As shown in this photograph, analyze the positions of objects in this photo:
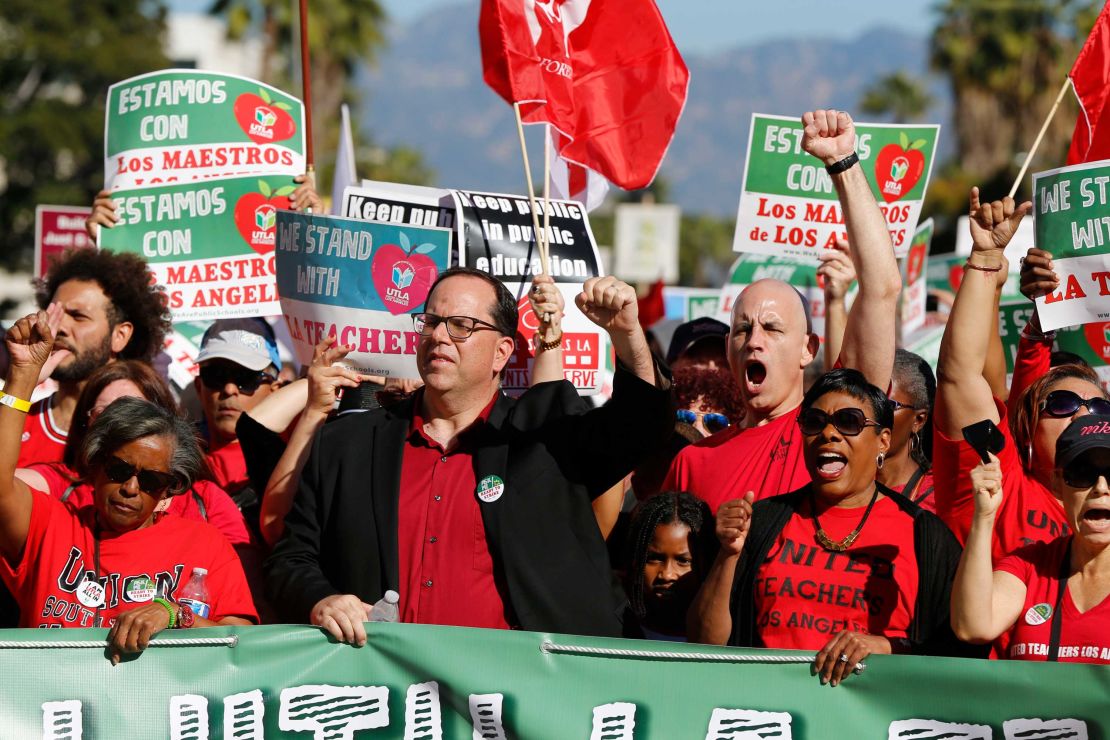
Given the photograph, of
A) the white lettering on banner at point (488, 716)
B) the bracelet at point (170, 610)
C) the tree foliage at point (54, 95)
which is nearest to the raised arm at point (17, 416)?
the bracelet at point (170, 610)

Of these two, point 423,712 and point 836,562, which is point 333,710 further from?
point 836,562

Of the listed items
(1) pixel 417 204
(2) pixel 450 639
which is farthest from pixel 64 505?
(1) pixel 417 204

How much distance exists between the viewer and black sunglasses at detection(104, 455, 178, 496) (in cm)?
463

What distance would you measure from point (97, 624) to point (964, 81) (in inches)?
1460

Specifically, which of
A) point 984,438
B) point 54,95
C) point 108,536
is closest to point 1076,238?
point 984,438

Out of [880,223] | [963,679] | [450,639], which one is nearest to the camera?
[963,679]

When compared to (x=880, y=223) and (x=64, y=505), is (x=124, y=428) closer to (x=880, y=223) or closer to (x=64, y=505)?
(x=64, y=505)

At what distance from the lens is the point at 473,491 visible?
4645 millimetres

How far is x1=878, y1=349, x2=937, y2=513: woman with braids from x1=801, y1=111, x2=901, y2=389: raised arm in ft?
0.58

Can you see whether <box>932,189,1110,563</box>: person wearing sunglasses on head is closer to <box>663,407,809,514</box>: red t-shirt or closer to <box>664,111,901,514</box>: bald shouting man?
<box>664,111,901,514</box>: bald shouting man

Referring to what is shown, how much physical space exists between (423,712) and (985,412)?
1.83m

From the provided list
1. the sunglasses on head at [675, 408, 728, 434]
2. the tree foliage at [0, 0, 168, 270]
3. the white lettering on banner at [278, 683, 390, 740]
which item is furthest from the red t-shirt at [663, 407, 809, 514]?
the tree foliage at [0, 0, 168, 270]

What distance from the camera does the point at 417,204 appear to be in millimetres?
6316

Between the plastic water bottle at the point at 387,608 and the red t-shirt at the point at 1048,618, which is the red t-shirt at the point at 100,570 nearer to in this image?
the plastic water bottle at the point at 387,608
